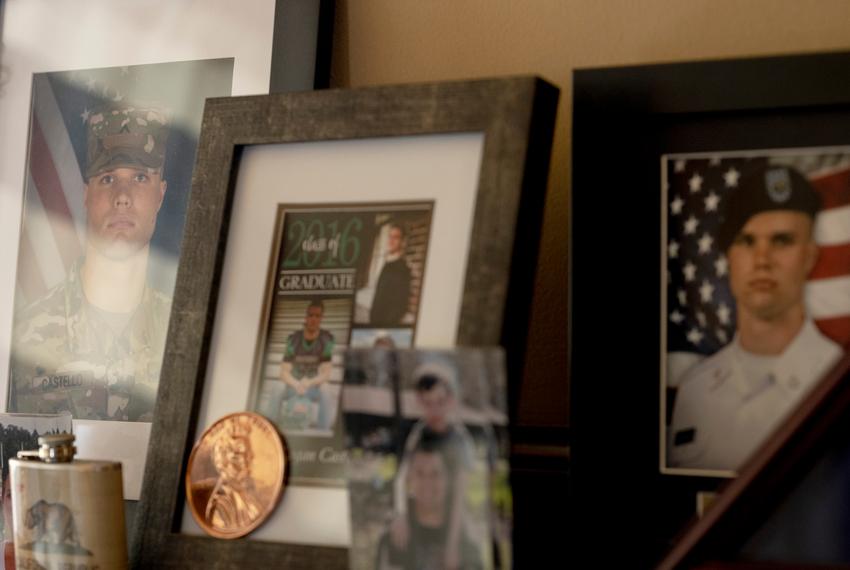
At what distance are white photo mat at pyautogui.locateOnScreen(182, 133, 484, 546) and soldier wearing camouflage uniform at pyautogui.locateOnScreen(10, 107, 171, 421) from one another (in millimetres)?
250

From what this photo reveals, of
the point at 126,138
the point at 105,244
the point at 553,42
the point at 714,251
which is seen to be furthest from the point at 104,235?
the point at 714,251

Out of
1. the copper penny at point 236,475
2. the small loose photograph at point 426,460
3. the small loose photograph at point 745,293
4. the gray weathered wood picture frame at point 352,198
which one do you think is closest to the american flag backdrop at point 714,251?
the small loose photograph at point 745,293

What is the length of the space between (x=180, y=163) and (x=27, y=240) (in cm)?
23

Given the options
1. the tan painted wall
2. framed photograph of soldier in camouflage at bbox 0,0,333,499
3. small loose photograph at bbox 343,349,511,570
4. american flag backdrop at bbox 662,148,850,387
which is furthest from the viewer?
framed photograph of soldier in camouflage at bbox 0,0,333,499

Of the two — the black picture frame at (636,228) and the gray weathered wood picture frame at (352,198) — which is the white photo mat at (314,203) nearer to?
the gray weathered wood picture frame at (352,198)

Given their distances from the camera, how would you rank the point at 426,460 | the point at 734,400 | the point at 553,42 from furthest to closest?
the point at 553,42 → the point at 734,400 → the point at 426,460

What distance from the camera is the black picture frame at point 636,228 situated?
2.67ft

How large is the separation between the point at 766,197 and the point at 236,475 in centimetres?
49

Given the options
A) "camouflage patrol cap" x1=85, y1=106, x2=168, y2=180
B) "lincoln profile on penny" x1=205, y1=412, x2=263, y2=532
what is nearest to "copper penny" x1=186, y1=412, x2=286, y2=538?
"lincoln profile on penny" x1=205, y1=412, x2=263, y2=532

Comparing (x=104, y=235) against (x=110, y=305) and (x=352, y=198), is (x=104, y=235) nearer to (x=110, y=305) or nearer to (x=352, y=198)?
(x=110, y=305)

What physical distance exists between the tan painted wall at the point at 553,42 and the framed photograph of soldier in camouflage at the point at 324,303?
0.68 ft

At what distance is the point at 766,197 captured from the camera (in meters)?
0.81

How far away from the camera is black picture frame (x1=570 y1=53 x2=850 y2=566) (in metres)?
0.81

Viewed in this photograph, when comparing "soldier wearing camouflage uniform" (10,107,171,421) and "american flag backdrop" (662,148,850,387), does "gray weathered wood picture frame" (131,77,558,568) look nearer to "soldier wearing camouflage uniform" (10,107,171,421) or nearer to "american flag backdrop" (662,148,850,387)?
"american flag backdrop" (662,148,850,387)
